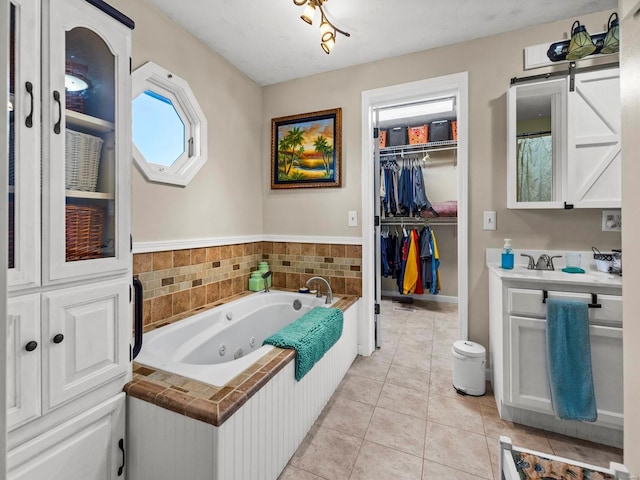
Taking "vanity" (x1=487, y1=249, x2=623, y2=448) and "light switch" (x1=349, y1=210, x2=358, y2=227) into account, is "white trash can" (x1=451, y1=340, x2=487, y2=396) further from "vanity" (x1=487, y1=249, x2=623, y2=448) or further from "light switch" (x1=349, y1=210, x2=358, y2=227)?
"light switch" (x1=349, y1=210, x2=358, y2=227)

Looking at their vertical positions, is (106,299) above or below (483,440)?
above

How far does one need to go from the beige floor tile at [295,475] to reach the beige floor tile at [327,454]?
2 cm

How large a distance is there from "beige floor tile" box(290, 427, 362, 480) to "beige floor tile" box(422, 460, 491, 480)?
334 millimetres

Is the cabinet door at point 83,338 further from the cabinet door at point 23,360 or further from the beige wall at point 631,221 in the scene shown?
the beige wall at point 631,221

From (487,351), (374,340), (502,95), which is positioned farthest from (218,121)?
(487,351)

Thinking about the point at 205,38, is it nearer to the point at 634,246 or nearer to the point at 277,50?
the point at 277,50

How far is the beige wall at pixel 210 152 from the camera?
5.91ft

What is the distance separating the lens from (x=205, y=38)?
7.06ft

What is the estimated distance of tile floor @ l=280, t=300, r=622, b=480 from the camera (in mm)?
1397

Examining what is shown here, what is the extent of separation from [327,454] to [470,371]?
3.67 feet

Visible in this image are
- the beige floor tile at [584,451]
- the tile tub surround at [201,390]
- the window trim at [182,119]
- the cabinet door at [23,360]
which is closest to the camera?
the cabinet door at [23,360]

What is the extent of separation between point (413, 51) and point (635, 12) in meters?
2.06

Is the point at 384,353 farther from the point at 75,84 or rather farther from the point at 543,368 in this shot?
the point at 75,84

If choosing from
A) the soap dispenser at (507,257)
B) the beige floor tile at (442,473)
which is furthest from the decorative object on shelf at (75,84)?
the soap dispenser at (507,257)
